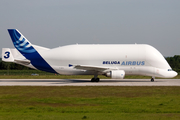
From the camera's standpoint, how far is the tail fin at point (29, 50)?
3747 centimetres

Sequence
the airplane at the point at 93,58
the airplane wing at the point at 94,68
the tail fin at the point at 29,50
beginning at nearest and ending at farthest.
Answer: the airplane wing at the point at 94,68, the airplane at the point at 93,58, the tail fin at the point at 29,50

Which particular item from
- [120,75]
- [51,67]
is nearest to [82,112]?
[120,75]

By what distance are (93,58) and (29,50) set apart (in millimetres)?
9473

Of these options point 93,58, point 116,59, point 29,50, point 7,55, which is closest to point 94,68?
point 93,58

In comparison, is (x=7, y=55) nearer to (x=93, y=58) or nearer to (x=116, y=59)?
(x=93, y=58)

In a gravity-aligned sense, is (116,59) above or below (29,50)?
below

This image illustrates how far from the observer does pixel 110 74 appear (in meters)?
35.2

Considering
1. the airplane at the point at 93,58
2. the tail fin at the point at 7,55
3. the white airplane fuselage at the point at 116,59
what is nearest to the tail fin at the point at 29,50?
the airplane at the point at 93,58

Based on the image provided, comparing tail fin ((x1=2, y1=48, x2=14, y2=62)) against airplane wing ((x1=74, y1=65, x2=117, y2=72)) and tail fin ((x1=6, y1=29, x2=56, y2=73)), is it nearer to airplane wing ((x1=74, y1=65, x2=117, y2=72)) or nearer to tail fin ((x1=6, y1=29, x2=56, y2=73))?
tail fin ((x1=6, y1=29, x2=56, y2=73))

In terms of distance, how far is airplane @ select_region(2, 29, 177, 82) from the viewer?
36.3m

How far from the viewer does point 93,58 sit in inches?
1442

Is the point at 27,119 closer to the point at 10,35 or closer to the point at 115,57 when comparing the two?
the point at 115,57

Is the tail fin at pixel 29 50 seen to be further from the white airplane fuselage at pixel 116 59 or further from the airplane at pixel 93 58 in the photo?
the white airplane fuselage at pixel 116 59

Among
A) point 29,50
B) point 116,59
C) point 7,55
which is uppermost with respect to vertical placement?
point 29,50
